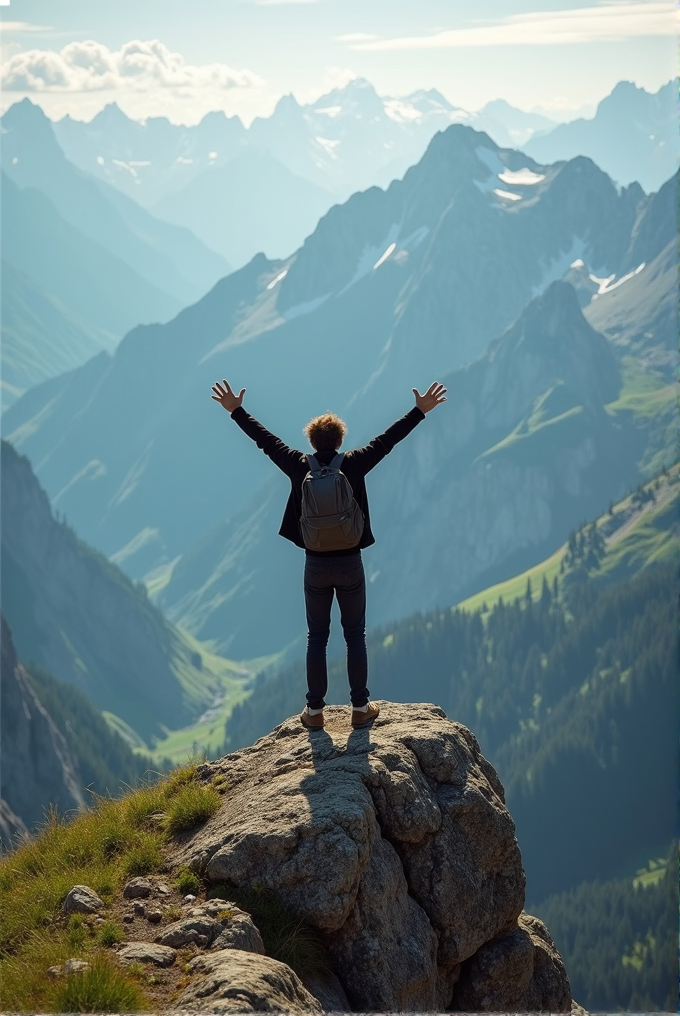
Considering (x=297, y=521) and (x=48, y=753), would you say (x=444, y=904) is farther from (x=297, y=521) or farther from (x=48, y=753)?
(x=48, y=753)

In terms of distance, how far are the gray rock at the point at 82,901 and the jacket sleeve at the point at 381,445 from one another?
696cm

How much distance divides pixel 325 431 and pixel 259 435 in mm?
1272

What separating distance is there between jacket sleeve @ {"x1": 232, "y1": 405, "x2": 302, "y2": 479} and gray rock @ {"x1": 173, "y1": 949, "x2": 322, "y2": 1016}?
676cm

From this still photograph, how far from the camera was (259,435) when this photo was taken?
55.4ft

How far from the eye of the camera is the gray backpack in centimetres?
1574

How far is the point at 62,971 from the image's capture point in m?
12.3

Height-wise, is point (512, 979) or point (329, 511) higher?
point (329, 511)

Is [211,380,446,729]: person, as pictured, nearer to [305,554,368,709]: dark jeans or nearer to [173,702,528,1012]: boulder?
[305,554,368,709]: dark jeans

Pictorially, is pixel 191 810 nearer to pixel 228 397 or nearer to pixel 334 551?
pixel 334 551

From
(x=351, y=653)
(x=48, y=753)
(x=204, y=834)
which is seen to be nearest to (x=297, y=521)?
(x=351, y=653)

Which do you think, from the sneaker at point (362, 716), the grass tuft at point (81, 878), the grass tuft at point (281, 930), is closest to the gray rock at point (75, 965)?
the grass tuft at point (81, 878)

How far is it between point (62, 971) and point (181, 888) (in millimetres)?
2648

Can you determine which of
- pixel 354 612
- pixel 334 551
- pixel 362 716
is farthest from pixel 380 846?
pixel 334 551

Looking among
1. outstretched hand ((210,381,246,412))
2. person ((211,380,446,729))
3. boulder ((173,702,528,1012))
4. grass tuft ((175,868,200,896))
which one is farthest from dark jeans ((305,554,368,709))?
grass tuft ((175,868,200,896))
